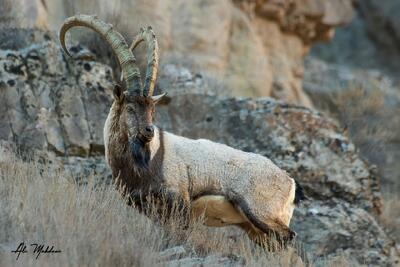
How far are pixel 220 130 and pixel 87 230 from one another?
19.5ft

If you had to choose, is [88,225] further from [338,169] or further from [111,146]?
[338,169]

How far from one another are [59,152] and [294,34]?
10367 mm

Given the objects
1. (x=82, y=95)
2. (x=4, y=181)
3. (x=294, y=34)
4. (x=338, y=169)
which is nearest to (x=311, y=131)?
(x=338, y=169)

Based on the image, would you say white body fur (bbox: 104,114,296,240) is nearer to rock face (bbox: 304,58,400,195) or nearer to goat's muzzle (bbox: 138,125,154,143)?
goat's muzzle (bbox: 138,125,154,143)

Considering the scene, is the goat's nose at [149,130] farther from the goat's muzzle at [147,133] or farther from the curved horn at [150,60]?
the curved horn at [150,60]

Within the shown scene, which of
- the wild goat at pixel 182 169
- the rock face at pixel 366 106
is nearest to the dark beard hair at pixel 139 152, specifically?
the wild goat at pixel 182 169

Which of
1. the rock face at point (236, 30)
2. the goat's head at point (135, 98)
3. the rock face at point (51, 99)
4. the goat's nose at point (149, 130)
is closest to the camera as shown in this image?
the goat's nose at point (149, 130)

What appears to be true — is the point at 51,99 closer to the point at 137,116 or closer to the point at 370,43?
the point at 137,116

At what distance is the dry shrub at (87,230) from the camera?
799cm

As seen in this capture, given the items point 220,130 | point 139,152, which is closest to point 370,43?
point 220,130

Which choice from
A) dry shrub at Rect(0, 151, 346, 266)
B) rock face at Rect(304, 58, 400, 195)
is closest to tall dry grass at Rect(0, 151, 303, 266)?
dry shrub at Rect(0, 151, 346, 266)

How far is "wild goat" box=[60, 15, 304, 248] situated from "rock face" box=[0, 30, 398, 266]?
176 centimetres

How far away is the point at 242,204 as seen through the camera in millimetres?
10266

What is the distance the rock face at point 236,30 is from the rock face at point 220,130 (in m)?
1.73
